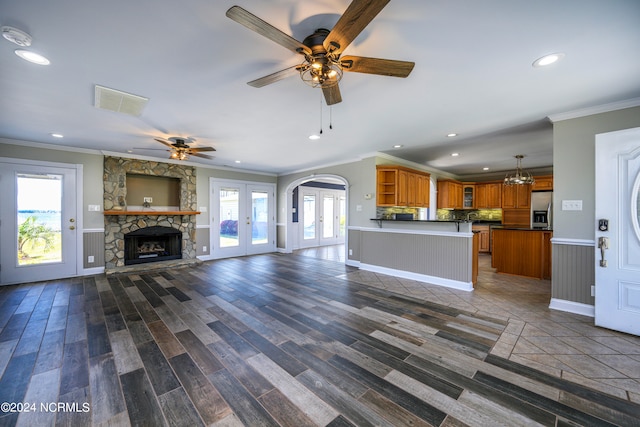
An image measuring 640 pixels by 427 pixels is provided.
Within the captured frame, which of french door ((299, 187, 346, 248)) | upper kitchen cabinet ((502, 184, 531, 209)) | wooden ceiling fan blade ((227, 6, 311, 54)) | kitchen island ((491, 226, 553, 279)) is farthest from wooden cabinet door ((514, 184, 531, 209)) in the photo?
wooden ceiling fan blade ((227, 6, 311, 54))

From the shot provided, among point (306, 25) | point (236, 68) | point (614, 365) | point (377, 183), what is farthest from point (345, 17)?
point (377, 183)

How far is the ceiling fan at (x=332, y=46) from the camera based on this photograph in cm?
131

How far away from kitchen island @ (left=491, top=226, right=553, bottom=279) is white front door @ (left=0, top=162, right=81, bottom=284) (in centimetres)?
877

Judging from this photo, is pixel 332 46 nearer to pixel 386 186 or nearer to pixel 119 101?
pixel 119 101

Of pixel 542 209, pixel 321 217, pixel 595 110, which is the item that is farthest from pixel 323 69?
pixel 542 209

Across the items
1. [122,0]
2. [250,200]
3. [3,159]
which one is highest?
[122,0]

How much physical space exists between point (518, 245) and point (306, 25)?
18.7 ft

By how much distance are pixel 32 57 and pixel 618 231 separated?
588 centimetres

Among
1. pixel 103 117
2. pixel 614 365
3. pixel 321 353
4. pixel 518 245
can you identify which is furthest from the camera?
pixel 518 245

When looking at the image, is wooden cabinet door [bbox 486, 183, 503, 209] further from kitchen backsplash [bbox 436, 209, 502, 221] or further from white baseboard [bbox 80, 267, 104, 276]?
white baseboard [bbox 80, 267, 104, 276]

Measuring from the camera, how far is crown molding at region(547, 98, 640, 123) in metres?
2.80

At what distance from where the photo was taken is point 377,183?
5.35 metres

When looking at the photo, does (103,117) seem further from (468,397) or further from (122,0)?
(468,397)

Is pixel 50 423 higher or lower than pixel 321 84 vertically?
lower
